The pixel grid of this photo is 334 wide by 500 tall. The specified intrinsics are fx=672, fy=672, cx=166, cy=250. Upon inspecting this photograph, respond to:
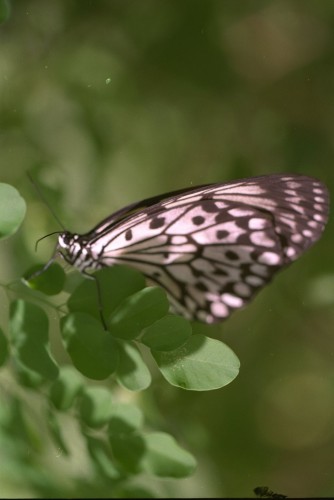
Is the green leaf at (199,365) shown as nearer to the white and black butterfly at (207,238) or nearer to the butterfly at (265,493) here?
the white and black butterfly at (207,238)

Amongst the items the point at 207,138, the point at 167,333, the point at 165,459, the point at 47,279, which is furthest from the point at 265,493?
the point at 207,138

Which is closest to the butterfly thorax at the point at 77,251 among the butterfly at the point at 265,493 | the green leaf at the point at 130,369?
the green leaf at the point at 130,369

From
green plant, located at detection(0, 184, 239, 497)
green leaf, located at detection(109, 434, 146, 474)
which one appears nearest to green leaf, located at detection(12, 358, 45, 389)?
green plant, located at detection(0, 184, 239, 497)

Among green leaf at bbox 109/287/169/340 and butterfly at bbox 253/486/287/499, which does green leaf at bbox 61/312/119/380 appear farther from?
butterfly at bbox 253/486/287/499

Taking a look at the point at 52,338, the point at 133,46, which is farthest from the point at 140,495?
the point at 133,46

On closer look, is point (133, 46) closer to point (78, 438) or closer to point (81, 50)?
point (81, 50)

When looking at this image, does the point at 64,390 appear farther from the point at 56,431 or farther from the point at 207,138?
the point at 207,138
